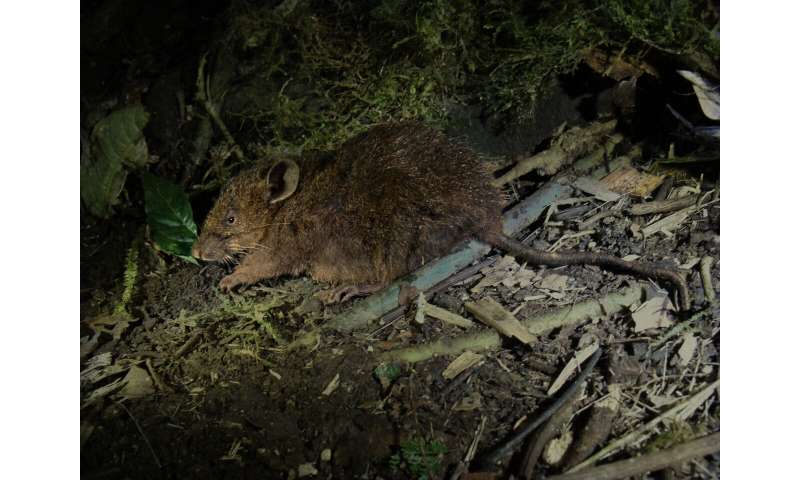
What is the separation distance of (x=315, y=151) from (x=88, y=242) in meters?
1.16

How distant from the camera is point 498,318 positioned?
7.84 feet

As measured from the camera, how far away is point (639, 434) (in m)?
2.01

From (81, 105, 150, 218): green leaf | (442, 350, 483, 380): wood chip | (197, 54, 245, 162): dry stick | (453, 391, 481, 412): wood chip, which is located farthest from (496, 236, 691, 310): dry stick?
(81, 105, 150, 218): green leaf

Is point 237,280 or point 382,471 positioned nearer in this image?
point 382,471

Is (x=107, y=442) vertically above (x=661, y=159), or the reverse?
(x=661, y=159)

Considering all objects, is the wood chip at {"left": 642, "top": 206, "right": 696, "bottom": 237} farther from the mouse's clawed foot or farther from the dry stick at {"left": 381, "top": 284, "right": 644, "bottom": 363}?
the mouse's clawed foot

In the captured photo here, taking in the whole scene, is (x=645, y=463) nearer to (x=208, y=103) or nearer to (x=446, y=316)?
(x=446, y=316)

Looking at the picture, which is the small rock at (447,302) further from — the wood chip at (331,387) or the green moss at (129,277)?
the green moss at (129,277)

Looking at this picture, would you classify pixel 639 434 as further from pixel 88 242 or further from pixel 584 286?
pixel 88 242

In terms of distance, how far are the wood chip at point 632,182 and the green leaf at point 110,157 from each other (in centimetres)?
223

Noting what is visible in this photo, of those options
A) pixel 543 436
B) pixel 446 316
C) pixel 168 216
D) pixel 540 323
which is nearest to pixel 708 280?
pixel 540 323

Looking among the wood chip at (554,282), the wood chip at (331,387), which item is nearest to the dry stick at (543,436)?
the wood chip at (554,282)
